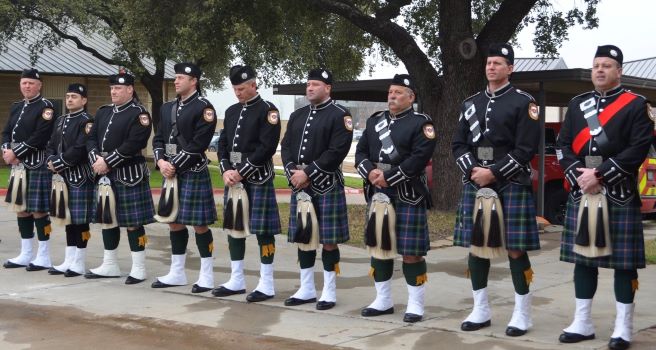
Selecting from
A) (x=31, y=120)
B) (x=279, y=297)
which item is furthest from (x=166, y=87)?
(x=279, y=297)

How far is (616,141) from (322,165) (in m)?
2.37

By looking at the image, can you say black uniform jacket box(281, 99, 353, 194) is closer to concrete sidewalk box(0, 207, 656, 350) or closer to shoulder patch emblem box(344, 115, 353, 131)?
shoulder patch emblem box(344, 115, 353, 131)

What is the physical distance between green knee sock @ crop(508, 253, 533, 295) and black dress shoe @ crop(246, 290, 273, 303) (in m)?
2.35

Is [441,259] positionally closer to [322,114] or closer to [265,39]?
[322,114]

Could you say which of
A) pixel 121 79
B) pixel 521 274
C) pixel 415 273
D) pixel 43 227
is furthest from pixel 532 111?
pixel 43 227

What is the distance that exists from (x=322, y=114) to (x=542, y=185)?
23.6ft

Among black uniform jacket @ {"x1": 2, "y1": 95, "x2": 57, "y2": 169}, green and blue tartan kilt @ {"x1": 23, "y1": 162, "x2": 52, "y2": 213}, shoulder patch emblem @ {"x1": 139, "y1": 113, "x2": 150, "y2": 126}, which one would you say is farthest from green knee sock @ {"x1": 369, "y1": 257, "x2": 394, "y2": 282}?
black uniform jacket @ {"x1": 2, "y1": 95, "x2": 57, "y2": 169}

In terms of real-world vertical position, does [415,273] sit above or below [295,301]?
above

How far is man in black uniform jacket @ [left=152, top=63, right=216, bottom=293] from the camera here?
→ 26.8ft

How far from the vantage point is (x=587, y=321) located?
619 centimetres

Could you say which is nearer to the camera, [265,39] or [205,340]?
[205,340]

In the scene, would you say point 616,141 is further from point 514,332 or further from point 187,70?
point 187,70

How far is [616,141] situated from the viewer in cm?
599

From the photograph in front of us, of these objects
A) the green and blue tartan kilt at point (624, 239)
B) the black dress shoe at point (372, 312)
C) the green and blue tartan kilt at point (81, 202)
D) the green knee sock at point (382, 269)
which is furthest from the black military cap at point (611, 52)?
the green and blue tartan kilt at point (81, 202)
